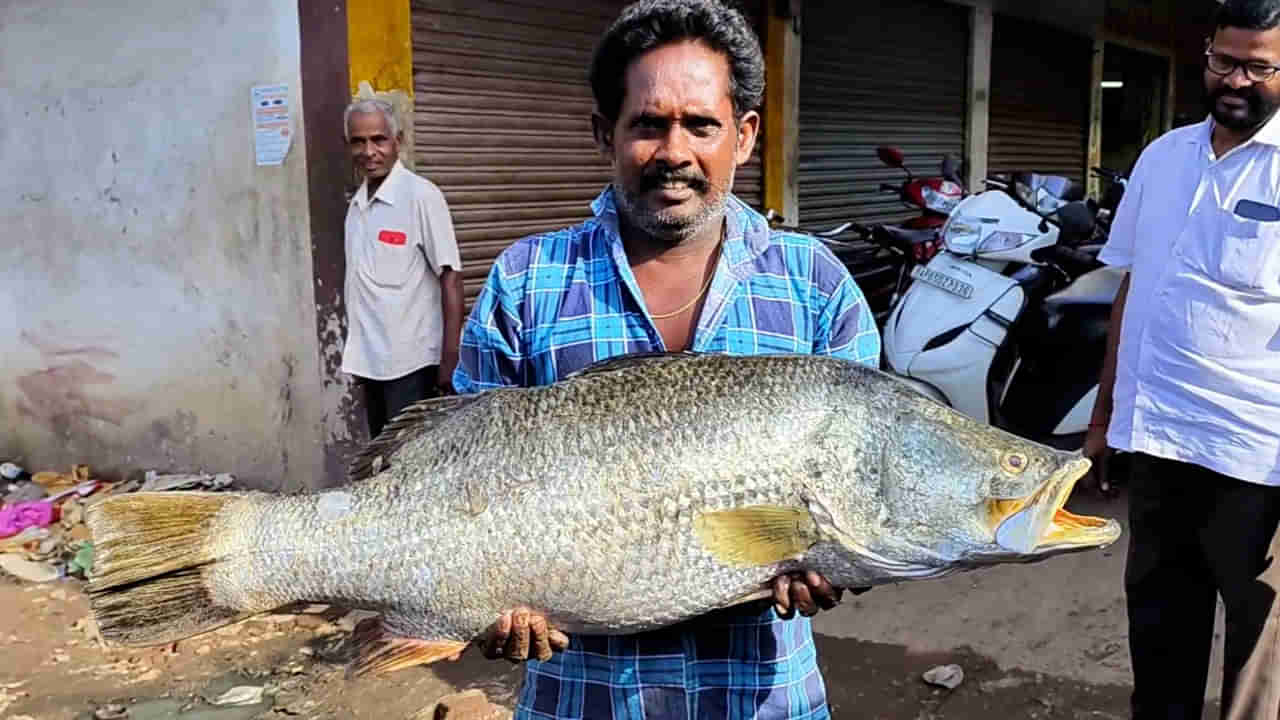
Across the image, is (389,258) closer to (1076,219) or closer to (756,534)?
(1076,219)

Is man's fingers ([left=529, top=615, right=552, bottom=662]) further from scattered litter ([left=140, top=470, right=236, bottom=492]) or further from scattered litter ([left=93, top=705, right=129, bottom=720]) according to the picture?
scattered litter ([left=140, top=470, right=236, bottom=492])

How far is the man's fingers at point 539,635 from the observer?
1.62 meters

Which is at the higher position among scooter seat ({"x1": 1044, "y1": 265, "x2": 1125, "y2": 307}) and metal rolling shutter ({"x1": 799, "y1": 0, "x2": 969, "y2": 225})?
metal rolling shutter ({"x1": 799, "y1": 0, "x2": 969, "y2": 225})

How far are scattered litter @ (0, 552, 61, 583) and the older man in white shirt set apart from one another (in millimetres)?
1817

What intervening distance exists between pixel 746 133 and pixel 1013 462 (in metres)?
0.67

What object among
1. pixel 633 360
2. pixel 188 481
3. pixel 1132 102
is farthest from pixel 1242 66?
pixel 1132 102

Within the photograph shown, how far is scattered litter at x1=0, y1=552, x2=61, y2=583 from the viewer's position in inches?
201

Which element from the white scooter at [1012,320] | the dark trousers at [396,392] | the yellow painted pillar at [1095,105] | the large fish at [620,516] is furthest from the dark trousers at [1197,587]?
the yellow painted pillar at [1095,105]

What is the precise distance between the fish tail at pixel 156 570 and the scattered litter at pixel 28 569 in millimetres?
3963

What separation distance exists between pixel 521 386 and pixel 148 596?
65cm

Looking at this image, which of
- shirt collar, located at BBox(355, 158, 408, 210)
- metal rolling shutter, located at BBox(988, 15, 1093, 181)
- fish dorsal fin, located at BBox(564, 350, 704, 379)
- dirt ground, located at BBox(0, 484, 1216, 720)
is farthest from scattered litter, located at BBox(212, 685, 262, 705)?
metal rolling shutter, located at BBox(988, 15, 1093, 181)

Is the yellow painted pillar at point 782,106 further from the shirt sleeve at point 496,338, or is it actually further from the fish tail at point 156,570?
A: the fish tail at point 156,570

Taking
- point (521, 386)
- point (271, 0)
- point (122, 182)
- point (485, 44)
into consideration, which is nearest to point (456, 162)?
point (485, 44)

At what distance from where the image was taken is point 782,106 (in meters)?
7.23
